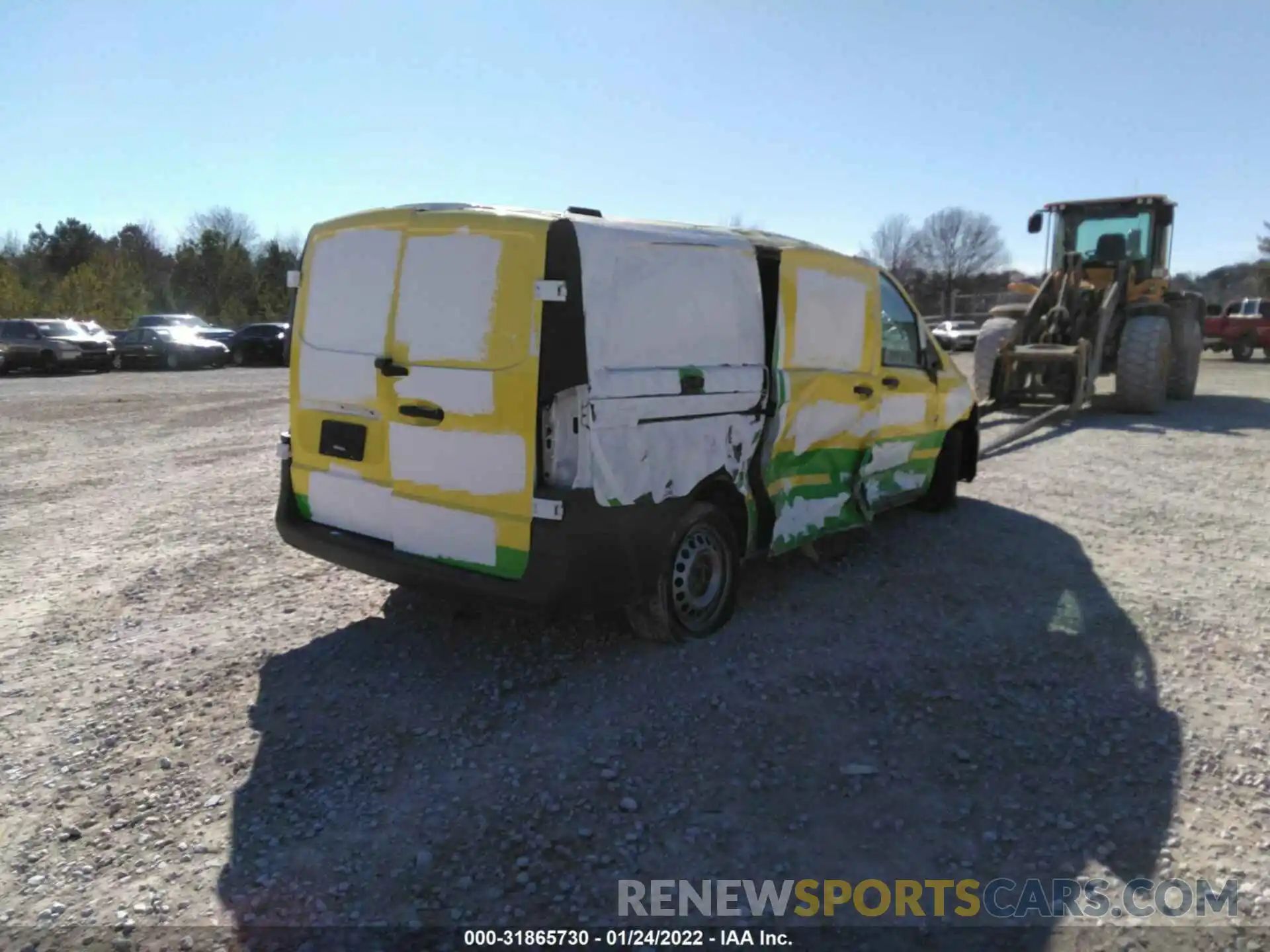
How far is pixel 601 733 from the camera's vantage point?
3.73 metres

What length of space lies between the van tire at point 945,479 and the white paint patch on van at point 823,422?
1.84m

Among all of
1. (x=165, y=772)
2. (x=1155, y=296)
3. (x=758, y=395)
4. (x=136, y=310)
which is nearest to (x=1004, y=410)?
(x=1155, y=296)

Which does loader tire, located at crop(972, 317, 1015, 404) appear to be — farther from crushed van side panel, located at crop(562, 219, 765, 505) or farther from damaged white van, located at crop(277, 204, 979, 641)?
crushed van side panel, located at crop(562, 219, 765, 505)

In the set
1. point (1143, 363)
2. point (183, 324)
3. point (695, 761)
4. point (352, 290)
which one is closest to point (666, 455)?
point (695, 761)

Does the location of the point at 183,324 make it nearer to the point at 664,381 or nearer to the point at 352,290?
the point at 352,290

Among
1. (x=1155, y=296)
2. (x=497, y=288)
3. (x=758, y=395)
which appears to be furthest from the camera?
(x=1155, y=296)

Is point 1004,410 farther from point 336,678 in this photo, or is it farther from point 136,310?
point 136,310

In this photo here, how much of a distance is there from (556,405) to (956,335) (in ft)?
113

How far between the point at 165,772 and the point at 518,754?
133cm

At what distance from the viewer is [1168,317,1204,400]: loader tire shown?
15.3 meters

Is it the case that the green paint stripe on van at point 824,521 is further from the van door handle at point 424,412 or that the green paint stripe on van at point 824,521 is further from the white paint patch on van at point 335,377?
the white paint patch on van at point 335,377

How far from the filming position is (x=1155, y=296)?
14.5m

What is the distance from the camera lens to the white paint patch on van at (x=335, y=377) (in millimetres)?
4340

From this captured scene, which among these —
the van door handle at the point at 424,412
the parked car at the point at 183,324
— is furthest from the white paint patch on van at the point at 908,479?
the parked car at the point at 183,324
